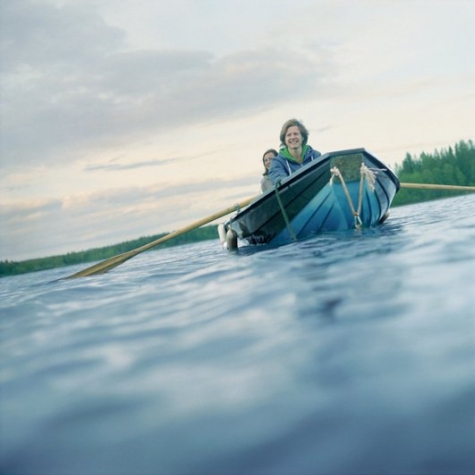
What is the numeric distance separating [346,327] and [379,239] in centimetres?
413

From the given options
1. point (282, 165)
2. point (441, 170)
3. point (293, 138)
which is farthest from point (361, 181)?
point (441, 170)

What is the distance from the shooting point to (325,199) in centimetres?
786

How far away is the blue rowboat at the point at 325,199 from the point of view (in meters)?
7.64

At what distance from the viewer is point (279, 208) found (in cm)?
827

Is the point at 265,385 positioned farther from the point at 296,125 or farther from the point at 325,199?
the point at 296,125

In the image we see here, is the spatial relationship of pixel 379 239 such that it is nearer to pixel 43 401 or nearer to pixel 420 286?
pixel 420 286

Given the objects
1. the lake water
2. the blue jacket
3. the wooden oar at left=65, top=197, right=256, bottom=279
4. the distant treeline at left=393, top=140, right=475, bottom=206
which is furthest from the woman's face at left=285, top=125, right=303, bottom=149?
the distant treeline at left=393, top=140, right=475, bottom=206

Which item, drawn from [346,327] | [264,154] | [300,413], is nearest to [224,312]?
[346,327]

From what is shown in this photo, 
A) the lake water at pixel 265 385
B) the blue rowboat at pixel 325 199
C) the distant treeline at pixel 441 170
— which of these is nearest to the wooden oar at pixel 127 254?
the blue rowboat at pixel 325 199

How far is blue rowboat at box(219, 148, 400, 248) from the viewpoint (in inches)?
301

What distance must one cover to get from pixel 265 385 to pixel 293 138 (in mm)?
7697

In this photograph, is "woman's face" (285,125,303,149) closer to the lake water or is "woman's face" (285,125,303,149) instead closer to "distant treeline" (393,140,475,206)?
→ the lake water

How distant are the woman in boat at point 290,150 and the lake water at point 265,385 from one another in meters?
5.35

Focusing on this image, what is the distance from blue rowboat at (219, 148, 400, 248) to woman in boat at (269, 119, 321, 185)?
0.83 meters
